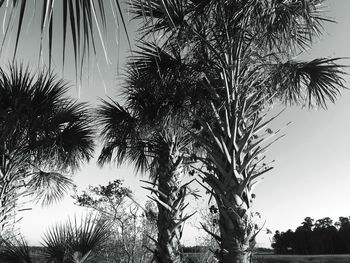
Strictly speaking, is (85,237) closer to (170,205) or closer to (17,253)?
(17,253)

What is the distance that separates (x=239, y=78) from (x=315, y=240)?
4642 cm

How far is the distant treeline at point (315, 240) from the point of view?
40656 mm

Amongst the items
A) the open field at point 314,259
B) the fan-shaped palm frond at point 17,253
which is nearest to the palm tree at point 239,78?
the fan-shaped palm frond at point 17,253

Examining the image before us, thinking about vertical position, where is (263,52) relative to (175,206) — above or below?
above

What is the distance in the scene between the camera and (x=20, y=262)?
11.7 feet

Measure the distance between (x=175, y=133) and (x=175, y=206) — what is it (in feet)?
5.36

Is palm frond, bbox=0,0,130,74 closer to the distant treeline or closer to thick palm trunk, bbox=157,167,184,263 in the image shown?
thick palm trunk, bbox=157,167,184,263

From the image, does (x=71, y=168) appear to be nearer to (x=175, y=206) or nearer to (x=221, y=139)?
(x=175, y=206)

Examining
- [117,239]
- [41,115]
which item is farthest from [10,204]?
[117,239]

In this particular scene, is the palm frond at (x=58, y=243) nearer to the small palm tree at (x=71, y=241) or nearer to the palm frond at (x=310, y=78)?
the small palm tree at (x=71, y=241)

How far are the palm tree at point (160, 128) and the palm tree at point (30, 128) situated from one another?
2.53 ft

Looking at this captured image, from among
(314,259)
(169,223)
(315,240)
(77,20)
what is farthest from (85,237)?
(315,240)

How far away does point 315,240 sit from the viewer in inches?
1718

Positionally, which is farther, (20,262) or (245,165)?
(245,165)
